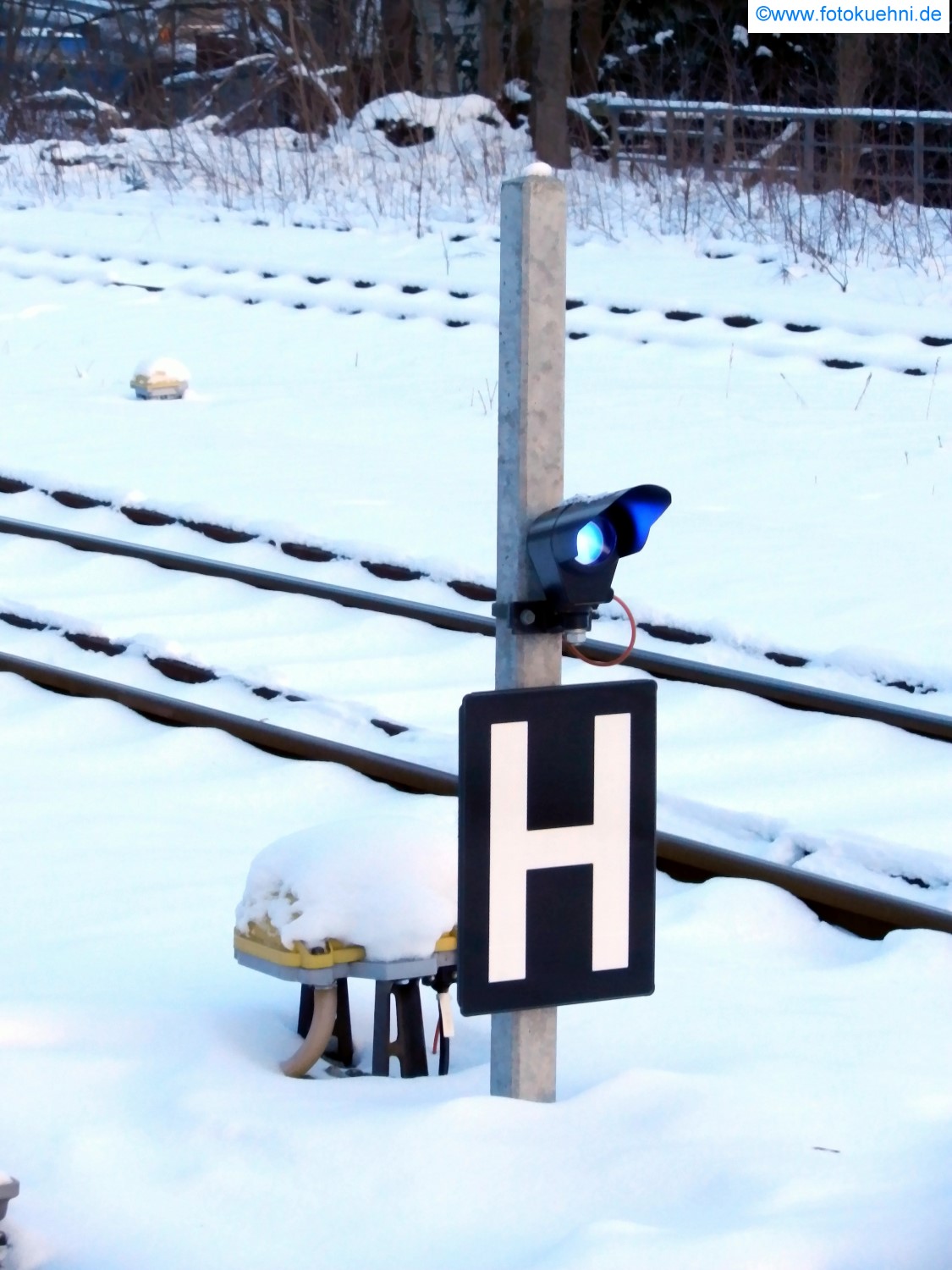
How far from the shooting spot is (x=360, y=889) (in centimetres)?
A: 339

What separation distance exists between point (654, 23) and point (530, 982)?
2560cm

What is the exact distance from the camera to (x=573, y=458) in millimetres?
10758

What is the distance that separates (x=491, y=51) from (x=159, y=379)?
1484 centimetres

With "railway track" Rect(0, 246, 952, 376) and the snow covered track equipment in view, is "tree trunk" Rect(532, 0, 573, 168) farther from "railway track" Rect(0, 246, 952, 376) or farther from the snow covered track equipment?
the snow covered track equipment

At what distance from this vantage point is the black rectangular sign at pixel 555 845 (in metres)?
2.83

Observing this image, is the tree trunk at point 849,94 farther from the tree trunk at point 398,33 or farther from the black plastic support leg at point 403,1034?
the black plastic support leg at point 403,1034

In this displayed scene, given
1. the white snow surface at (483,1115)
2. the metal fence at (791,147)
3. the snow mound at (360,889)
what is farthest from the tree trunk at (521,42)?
the snow mound at (360,889)

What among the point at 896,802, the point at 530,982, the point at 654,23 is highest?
the point at 654,23

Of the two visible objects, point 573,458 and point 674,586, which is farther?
point 573,458

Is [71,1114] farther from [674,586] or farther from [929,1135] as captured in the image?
[674,586]

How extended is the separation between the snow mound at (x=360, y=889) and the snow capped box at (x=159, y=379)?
31.9ft

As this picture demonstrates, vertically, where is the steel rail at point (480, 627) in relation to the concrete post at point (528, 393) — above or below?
below

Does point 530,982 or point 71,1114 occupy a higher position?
point 530,982

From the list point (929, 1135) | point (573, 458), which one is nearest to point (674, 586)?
point (573, 458)
